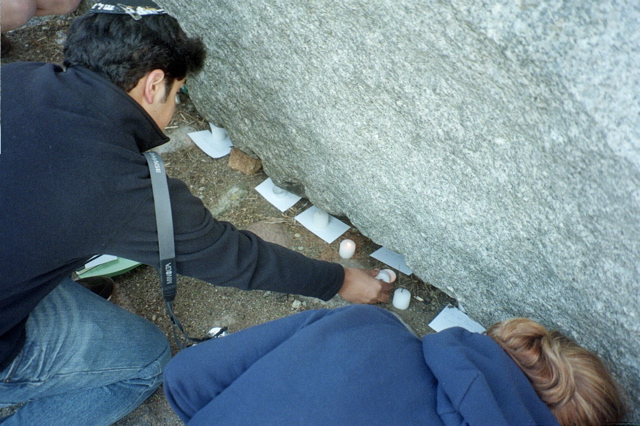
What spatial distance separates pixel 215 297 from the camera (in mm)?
2209

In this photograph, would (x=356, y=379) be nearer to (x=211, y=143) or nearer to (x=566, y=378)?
(x=566, y=378)

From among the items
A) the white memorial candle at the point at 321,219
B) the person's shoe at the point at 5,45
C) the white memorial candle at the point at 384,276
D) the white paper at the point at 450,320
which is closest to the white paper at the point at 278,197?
the white memorial candle at the point at 321,219

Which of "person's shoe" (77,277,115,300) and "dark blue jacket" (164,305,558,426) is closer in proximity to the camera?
"dark blue jacket" (164,305,558,426)

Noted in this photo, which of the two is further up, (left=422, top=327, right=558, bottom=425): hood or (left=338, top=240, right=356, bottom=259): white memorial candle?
(left=422, top=327, right=558, bottom=425): hood

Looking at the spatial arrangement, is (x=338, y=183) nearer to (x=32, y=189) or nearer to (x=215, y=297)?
(x=215, y=297)

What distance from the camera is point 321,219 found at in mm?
2346

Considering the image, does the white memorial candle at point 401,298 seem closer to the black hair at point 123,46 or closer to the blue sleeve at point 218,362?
the blue sleeve at point 218,362

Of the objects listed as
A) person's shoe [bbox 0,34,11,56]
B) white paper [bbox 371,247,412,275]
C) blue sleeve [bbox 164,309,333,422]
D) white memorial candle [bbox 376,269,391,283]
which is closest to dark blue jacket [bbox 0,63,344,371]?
blue sleeve [bbox 164,309,333,422]

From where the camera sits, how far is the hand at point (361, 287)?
1953 millimetres

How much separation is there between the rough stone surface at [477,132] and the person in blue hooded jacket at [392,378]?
30 centimetres

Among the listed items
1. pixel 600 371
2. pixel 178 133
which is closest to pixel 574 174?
pixel 600 371

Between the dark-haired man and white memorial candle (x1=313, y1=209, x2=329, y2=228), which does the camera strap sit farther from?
white memorial candle (x1=313, y1=209, x2=329, y2=228)

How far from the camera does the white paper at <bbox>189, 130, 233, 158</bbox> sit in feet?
8.70

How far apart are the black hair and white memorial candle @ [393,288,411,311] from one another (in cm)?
123
